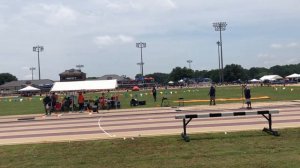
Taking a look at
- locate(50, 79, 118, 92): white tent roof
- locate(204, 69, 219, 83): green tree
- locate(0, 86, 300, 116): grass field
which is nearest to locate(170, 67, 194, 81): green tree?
locate(204, 69, 219, 83): green tree

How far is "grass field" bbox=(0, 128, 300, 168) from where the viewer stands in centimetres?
1080

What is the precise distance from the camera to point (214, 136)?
15031 millimetres

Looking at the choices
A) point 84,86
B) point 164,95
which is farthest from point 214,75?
point 84,86

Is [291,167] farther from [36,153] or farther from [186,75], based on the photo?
[186,75]

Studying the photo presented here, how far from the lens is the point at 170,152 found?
12.4m

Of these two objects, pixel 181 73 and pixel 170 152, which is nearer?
pixel 170 152

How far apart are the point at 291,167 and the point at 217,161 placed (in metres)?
1.74

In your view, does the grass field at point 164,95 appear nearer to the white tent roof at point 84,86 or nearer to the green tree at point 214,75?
the white tent roof at point 84,86

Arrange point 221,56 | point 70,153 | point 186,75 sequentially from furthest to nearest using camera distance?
point 186,75 < point 221,56 < point 70,153

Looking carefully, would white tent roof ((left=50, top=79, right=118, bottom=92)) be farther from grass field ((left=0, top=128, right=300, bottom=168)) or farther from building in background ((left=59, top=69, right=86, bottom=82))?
building in background ((left=59, top=69, right=86, bottom=82))

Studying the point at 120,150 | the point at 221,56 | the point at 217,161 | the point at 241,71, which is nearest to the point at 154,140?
the point at 120,150

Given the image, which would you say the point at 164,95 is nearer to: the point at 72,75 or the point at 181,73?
the point at 72,75

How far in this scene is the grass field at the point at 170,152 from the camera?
10.8 metres

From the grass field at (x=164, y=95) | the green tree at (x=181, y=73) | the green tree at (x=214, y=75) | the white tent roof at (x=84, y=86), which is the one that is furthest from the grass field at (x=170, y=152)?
the green tree at (x=214, y=75)
